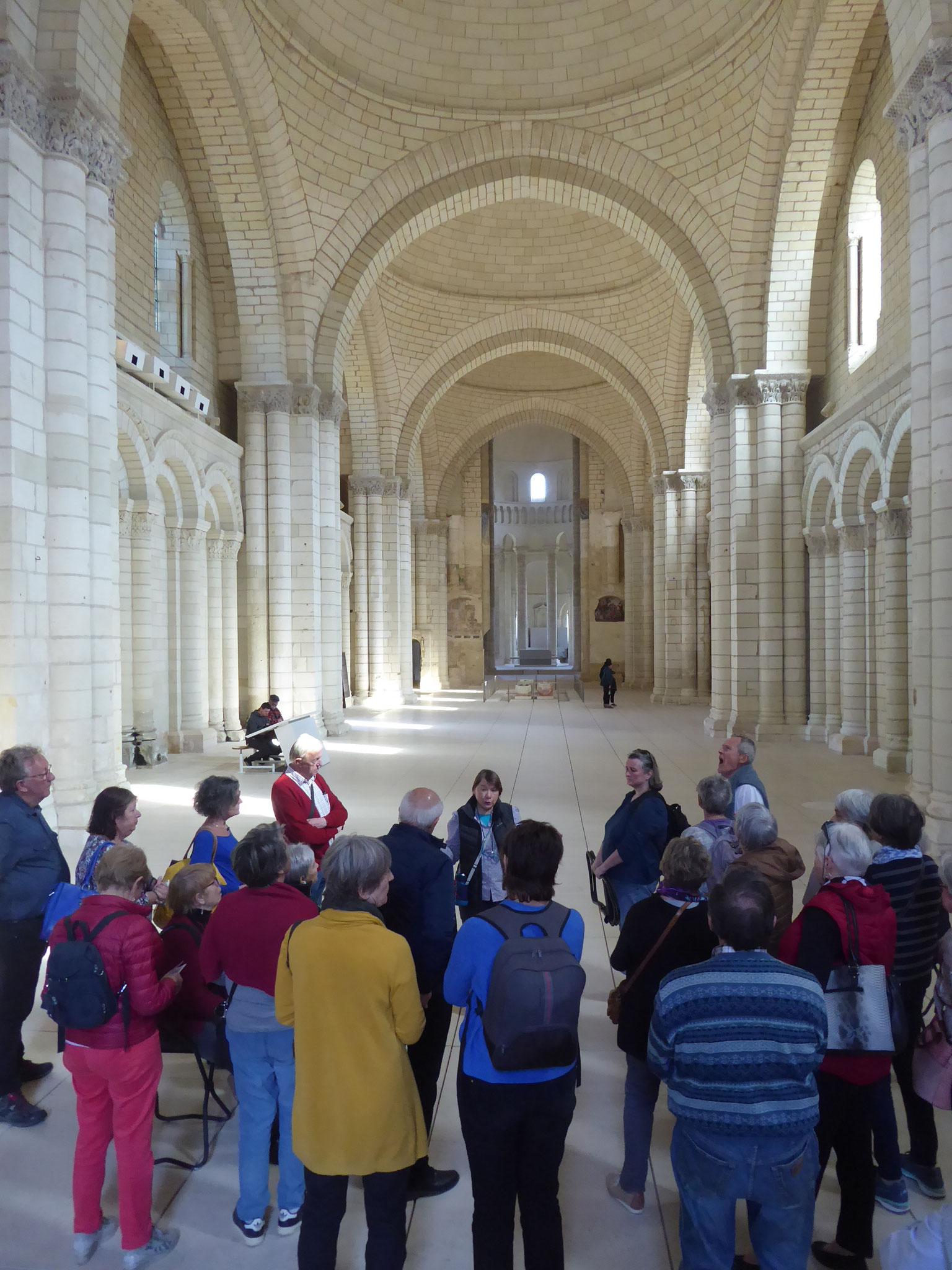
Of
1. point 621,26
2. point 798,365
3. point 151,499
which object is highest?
point 621,26

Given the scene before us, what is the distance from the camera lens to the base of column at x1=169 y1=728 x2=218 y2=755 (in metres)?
14.5

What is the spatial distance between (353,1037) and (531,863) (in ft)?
2.30

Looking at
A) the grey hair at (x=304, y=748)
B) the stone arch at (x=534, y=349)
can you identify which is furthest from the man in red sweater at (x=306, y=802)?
the stone arch at (x=534, y=349)

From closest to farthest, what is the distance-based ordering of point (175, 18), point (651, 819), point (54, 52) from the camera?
1. point (651, 819)
2. point (54, 52)
3. point (175, 18)

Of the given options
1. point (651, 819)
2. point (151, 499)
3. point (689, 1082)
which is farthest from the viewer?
point (151, 499)

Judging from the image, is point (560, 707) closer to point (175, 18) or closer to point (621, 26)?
point (621, 26)

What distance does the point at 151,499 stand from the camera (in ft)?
42.8

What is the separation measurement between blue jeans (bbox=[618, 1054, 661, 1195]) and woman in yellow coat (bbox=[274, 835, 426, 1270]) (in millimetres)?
937

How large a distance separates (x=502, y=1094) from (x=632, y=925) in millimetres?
769

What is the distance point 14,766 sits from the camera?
12.9ft

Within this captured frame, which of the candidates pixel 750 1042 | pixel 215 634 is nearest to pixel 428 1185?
pixel 750 1042

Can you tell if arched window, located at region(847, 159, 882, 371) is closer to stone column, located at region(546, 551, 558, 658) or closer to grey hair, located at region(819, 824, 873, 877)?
grey hair, located at region(819, 824, 873, 877)

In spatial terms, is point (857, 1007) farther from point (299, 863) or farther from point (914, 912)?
point (299, 863)

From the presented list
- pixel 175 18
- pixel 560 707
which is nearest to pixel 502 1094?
pixel 175 18
